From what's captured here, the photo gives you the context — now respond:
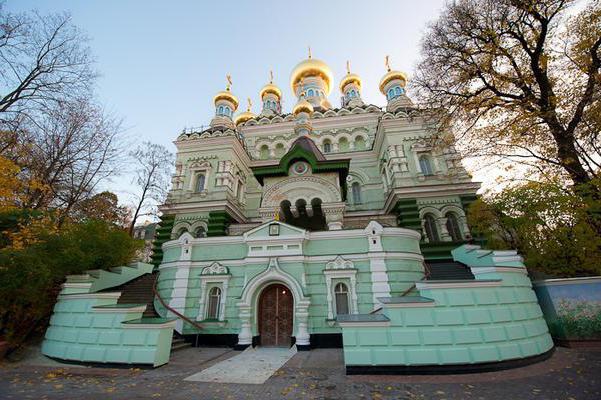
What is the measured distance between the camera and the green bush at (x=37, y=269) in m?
7.59

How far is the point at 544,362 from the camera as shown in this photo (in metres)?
6.92

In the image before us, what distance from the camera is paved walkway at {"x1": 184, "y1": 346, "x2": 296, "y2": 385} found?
603 cm

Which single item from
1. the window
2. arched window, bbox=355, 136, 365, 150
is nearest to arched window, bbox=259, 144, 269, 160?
the window

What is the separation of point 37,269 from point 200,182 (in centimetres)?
1249

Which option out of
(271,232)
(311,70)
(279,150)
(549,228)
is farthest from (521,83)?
(311,70)

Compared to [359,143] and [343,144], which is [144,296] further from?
[359,143]

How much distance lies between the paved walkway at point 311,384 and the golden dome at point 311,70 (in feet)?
100

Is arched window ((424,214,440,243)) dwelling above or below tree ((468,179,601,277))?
above

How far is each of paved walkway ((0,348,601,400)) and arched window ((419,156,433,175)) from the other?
1235cm

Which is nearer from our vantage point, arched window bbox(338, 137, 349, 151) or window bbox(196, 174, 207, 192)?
window bbox(196, 174, 207, 192)

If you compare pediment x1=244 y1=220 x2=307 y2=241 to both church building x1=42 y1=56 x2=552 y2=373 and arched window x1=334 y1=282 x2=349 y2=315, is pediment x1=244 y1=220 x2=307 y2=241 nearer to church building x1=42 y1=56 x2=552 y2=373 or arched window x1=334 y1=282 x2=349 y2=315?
church building x1=42 y1=56 x2=552 y2=373

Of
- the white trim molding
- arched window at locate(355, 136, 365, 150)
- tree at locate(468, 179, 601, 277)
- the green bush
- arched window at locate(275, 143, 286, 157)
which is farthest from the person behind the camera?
arched window at locate(275, 143, 286, 157)

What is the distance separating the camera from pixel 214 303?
1023 cm

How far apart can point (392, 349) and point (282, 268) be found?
4716mm
